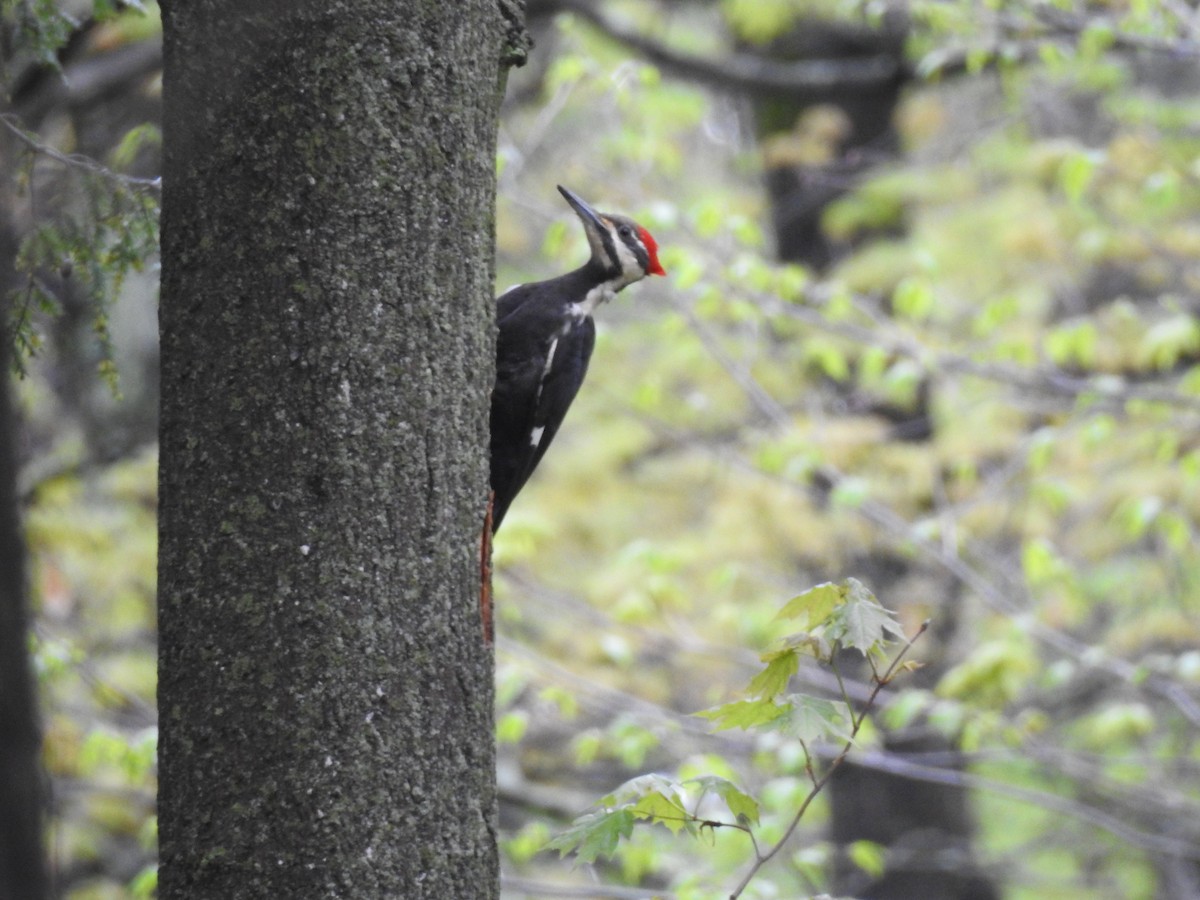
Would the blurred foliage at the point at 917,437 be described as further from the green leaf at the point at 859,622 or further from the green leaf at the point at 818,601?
the green leaf at the point at 859,622

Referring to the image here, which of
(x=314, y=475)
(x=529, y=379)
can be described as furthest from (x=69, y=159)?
(x=529, y=379)

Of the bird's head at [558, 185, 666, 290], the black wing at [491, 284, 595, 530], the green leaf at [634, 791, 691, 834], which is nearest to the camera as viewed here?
the green leaf at [634, 791, 691, 834]

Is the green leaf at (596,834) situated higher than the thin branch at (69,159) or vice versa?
the thin branch at (69,159)

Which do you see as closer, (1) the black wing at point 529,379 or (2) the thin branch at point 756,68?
(1) the black wing at point 529,379

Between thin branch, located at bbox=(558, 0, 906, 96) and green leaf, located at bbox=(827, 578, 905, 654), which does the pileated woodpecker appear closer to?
green leaf, located at bbox=(827, 578, 905, 654)

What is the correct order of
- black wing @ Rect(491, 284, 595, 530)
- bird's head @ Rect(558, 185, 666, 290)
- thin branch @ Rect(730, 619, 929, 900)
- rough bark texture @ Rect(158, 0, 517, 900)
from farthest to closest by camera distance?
bird's head @ Rect(558, 185, 666, 290), black wing @ Rect(491, 284, 595, 530), thin branch @ Rect(730, 619, 929, 900), rough bark texture @ Rect(158, 0, 517, 900)

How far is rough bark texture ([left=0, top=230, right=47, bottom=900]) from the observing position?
851 mm

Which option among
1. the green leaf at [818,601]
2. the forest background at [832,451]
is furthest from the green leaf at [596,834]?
the forest background at [832,451]

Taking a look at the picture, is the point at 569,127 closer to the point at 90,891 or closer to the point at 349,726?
the point at 90,891

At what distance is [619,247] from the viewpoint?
3850mm

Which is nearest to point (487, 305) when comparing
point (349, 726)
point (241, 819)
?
point (349, 726)

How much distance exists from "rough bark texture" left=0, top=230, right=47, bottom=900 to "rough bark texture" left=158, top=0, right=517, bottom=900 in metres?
0.81

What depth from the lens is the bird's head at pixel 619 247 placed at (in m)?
3.82

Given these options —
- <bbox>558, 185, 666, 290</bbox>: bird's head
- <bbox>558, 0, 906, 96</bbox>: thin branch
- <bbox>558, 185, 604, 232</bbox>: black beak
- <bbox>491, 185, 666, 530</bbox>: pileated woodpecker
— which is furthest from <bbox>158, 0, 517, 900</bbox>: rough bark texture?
<bbox>558, 0, 906, 96</bbox>: thin branch
